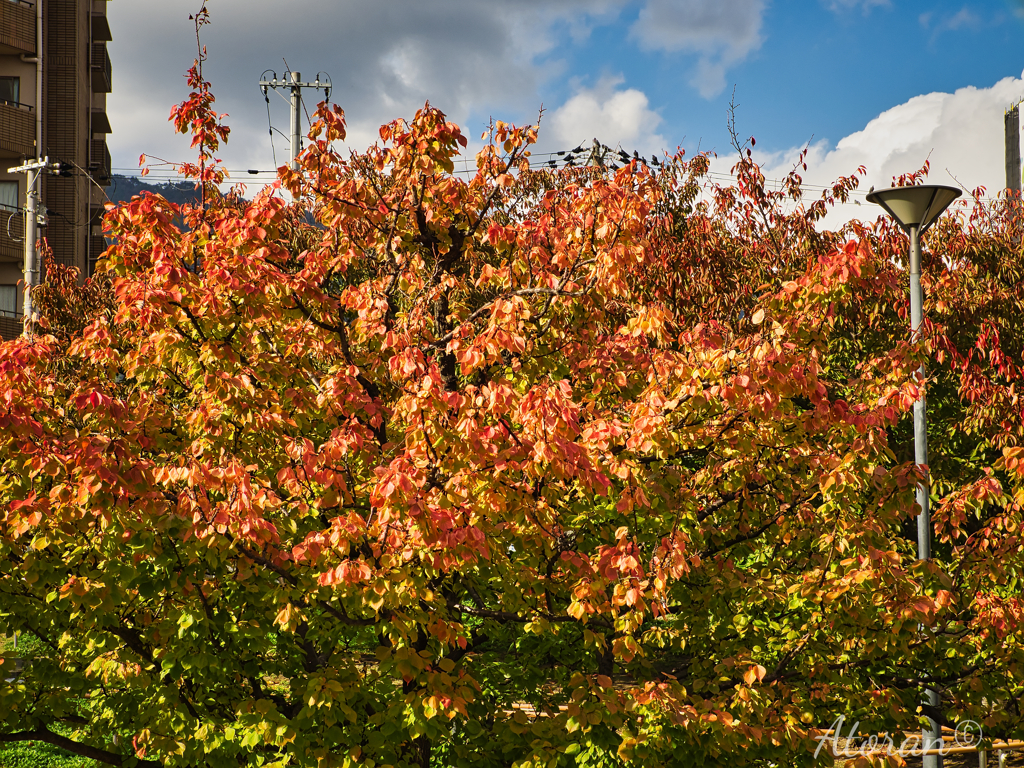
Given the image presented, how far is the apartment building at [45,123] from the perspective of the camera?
2748 cm

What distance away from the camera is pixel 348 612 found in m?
6.28

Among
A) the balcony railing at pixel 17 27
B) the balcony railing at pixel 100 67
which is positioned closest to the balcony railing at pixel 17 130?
the balcony railing at pixel 17 27

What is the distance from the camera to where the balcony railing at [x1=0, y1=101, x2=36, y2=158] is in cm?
2725

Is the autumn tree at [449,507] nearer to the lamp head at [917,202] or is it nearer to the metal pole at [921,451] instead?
the metal pole at [921,451]

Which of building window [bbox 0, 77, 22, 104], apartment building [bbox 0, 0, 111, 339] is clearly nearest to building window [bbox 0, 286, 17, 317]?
apartment building [bbox 0, 0, 111, 339]

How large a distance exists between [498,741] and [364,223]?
14.9ft

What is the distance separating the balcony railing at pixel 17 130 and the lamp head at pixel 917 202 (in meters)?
28.2

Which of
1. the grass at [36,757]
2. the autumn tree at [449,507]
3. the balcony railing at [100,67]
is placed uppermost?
the balcony railing at [100,67]

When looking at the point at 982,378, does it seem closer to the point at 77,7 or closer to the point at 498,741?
the point at 498,741

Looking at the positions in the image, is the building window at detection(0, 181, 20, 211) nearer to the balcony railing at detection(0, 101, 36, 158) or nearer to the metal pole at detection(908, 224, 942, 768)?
the balcony railing at detection(0, 101, 36, 158)

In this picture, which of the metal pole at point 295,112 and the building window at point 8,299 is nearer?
the metal pole at point 295,112

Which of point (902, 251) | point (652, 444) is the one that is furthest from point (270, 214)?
point (902, 251)

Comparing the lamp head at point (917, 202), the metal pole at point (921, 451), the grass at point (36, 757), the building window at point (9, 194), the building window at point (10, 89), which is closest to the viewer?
the metal pole at point (921, 451)

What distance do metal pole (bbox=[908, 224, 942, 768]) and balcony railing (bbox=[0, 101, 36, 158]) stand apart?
93.7ft
